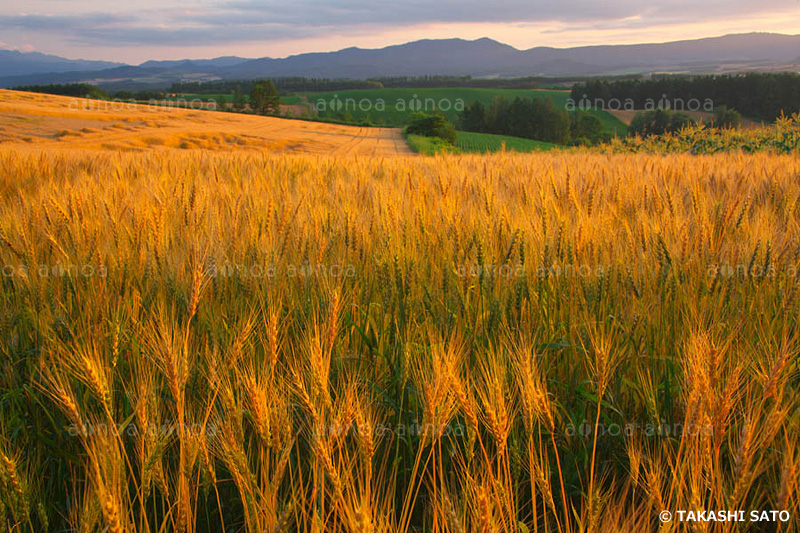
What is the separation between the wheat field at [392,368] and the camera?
864 millimetres

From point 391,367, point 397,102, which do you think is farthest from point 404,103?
point 391,367

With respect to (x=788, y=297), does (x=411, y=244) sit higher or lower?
higher

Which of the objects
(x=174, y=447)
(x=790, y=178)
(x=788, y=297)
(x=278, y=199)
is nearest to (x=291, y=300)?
(x=174, y=447)

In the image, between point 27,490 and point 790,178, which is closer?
point 27,490

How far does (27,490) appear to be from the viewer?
0.88 m

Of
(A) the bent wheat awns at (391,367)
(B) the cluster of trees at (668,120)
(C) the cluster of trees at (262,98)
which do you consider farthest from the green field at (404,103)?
(A) the bent wheat awns at (391,367)

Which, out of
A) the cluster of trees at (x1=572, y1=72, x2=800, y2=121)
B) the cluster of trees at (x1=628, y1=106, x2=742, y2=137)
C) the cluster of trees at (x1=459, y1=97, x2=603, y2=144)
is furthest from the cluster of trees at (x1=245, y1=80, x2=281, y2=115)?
the cluster of trees at (x1=572, y1=72, x2=800, y2=121)

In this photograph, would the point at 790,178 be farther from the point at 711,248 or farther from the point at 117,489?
the point at 117,489

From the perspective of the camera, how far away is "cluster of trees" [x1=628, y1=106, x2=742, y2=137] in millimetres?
54625

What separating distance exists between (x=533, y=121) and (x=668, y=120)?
18.7 metres

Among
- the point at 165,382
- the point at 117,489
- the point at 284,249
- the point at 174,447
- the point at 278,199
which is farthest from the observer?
the point at 278,199

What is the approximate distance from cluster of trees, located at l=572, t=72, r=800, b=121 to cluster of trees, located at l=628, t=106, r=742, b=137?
3379mm

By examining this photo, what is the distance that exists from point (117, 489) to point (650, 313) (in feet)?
4.78

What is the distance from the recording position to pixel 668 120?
60.8 m
